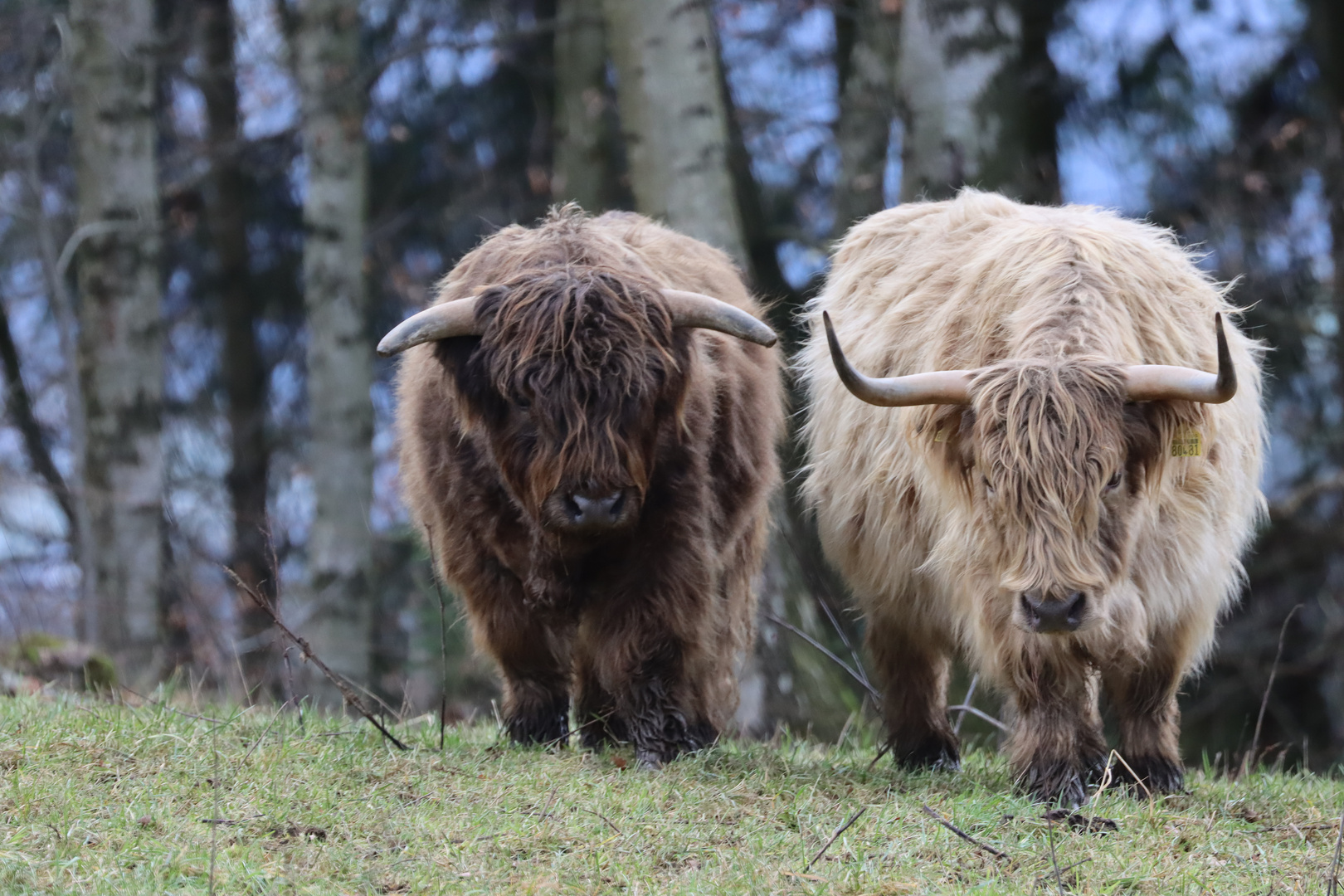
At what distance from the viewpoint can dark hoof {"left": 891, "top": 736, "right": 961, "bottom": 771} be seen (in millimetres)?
5934

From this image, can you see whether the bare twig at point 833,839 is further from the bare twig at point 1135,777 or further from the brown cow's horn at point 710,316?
the brown cow's horn at point 710,316

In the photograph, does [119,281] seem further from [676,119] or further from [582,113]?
[676,119]

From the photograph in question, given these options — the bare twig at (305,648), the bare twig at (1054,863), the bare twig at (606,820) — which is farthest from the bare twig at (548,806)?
the bare twig at (1054,863)

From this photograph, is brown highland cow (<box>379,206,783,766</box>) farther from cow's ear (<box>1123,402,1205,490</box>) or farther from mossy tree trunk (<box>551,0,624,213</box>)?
mossy tree trunk (<box>551,0,624,213</box>)

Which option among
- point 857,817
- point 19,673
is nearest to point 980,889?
point 857,817

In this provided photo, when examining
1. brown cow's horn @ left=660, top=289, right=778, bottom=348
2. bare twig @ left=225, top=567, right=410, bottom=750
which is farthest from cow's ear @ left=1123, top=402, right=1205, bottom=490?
bare twig @ left=225, top=567, right=410, bottom=750

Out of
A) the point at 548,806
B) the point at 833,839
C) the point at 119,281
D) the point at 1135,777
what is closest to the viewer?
the point at 833,839

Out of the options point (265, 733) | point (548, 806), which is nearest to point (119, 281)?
point (265, 733)

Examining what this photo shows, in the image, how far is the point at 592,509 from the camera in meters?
4.91

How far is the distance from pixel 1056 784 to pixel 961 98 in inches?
191

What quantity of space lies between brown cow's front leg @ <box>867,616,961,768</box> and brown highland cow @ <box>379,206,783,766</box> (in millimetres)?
661

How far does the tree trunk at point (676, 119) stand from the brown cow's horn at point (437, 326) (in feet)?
11.8

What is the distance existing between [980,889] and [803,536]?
5680 mm

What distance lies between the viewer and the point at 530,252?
5.52 meters
